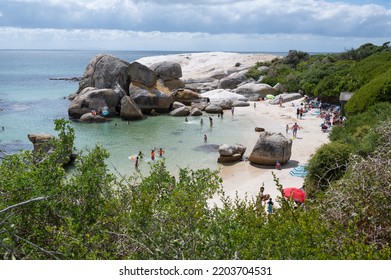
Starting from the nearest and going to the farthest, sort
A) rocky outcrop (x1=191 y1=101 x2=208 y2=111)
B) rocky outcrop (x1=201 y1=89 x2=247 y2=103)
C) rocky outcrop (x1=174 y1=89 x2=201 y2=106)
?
rocky outcrop (x1=191 y1=101 x2=208 y2=111), rocky outcrop (x1=174 y1=89 x2=201 y2=106), rocky outcrop (x1=201 y1=89 x2=247 y2=103)

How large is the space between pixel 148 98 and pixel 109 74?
5.31 m

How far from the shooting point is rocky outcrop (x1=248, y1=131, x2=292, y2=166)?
81.3ft

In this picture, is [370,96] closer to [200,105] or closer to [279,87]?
[200,105]

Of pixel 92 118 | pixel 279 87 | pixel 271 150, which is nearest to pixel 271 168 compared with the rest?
pixel 271 150

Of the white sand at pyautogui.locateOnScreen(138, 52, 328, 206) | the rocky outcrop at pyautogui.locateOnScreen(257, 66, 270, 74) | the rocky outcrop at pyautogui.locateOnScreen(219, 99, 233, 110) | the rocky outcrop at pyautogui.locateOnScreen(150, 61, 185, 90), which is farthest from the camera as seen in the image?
the rocky outcrop at pyautogui.locateOnScreen(257, 66, 270, 74)

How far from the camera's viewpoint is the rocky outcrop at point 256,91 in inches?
2128

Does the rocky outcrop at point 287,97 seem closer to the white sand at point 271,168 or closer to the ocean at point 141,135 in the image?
the white sand at point 271,168

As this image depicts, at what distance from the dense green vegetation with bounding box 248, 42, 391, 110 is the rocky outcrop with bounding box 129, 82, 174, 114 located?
1743cm

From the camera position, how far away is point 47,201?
8445mm

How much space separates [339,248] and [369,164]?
3.46 metres

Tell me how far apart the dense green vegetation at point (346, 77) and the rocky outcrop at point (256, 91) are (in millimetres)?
2793

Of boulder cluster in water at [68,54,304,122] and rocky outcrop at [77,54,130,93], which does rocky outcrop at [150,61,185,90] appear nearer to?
boulder cluster in water at [68,54,304,122]

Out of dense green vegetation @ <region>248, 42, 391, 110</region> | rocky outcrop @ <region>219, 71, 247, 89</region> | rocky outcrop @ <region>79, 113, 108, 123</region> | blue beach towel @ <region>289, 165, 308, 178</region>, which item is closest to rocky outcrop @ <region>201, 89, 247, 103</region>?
dense green vegetation @ <region>248, 42, 391, 110</region>

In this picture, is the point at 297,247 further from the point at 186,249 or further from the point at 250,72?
the point at 250,72
